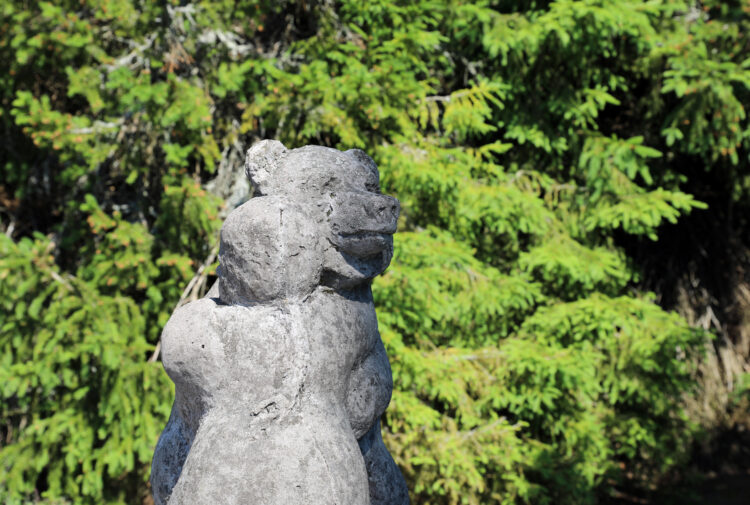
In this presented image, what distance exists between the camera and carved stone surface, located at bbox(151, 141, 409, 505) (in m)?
1.72

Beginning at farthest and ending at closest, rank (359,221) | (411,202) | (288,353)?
(411,202), (359,221), (288,353)

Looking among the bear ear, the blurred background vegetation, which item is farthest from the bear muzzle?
the blurred background vegetation

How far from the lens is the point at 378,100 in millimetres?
5211

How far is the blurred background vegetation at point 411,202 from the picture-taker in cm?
509

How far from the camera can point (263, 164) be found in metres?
2.05

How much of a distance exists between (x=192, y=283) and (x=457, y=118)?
8.09 ft

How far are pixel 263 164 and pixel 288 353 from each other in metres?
0.59

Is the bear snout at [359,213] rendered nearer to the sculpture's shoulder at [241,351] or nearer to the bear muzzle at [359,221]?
the bear muzzle at [359,221]

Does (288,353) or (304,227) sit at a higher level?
(304,227)

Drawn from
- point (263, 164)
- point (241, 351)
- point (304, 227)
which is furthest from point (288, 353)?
point (263, 164)

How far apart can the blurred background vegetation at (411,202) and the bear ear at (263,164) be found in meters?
2.75

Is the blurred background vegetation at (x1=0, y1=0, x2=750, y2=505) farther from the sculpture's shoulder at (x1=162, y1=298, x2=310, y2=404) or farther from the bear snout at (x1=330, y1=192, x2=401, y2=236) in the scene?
the sculpture's shoulder at (x1=162, y1=298, x2=310, y2=404)

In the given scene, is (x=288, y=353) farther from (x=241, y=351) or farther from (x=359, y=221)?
(x=359, y=221)

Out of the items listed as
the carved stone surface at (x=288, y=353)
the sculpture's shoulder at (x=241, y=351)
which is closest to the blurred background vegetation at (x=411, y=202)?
the carved stone surface at (x=288, y=353)
